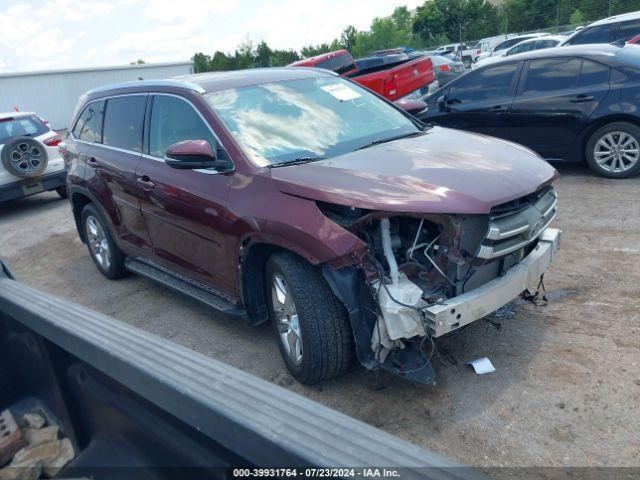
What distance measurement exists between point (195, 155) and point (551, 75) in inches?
222

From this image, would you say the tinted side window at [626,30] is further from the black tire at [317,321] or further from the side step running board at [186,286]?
the black tire at [317,321]

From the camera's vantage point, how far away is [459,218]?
9.84 feet

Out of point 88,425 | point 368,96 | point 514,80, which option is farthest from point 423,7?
point 88,425

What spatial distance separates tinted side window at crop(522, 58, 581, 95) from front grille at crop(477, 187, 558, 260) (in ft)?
15.0

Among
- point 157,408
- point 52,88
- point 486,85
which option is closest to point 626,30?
point 486,85

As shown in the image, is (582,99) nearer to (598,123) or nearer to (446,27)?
(598,123)

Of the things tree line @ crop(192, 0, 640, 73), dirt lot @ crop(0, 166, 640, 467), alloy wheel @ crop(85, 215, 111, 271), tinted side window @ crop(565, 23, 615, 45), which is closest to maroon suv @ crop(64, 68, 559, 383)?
dirt lot @ crop(0, 166, 640, 467)

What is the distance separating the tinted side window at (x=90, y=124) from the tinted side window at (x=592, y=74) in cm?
583

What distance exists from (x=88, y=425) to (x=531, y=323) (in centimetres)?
293

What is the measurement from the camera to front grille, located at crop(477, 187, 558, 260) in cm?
303

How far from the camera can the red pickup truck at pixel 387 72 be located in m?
10.9

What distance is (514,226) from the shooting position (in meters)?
3.12

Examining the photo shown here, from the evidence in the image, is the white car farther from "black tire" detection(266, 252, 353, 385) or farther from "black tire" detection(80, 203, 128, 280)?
"black tire" detection(266, 252, 353, 385)

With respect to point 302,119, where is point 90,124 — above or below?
below
